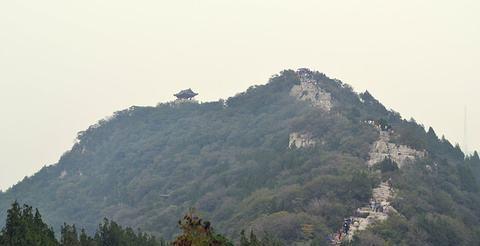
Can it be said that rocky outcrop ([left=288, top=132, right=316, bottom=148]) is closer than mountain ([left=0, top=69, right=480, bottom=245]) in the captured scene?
No

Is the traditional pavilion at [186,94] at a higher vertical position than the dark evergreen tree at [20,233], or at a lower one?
higher

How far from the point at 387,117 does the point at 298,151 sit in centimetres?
3424

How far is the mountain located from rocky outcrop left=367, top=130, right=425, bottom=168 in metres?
0.21

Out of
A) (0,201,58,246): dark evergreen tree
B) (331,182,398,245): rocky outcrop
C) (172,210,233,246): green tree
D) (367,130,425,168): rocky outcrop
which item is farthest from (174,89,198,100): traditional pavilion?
(172,210,233,246): green tree

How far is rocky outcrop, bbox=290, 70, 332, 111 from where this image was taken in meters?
144

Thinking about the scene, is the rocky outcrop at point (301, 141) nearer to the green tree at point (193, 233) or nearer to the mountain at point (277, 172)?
the mountain at point (277, 172)

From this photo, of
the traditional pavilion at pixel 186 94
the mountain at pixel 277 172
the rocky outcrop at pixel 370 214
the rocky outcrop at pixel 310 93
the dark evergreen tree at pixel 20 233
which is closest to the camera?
the dark evergreen tree at pixel 20 233

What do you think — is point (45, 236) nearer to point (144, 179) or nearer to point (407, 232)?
point (407, 232)

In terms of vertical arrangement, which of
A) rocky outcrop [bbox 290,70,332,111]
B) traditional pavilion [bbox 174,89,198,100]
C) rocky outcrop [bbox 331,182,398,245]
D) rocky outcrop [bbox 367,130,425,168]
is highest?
traditional pavilion [bbox 174,89,198,100]

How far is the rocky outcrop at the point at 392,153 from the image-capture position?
102 meters

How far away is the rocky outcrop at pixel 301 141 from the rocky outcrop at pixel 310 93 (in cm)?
1494

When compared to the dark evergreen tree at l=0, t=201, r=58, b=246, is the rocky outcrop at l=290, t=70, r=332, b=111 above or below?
above

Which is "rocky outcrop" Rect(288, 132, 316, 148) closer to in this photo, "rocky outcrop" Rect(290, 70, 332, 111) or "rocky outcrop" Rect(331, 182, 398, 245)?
"rocky outcrop" Rect(290, 70, 332, 111)

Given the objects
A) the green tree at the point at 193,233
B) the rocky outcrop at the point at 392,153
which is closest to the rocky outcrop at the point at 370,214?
the rocky outcrop at the point at 392,153
